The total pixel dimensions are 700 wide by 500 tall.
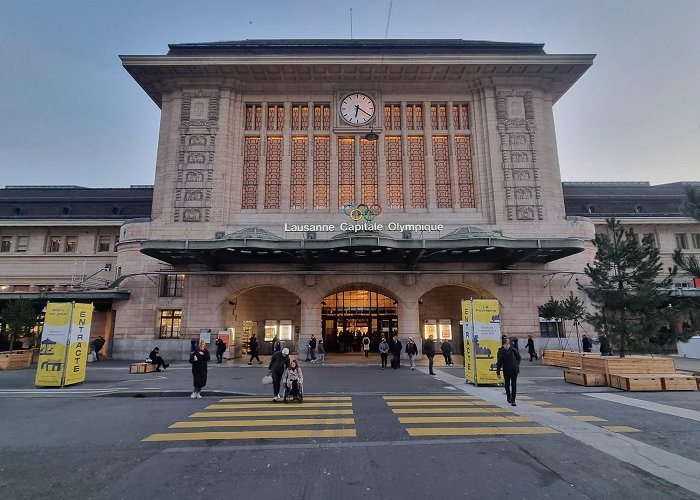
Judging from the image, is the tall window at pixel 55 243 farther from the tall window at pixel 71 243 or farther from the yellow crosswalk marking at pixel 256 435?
the yellow crosswalk marking at pixel 256 435

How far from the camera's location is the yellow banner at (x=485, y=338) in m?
15.6

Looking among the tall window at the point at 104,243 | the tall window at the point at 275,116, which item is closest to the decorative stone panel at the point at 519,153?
the tall window at the point at 275,116

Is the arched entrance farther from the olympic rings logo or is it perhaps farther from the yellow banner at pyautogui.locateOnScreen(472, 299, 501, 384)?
the yellow banner at pyautogui.locateOnScreen(472, 299, 501, 384)

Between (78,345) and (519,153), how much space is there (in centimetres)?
3301

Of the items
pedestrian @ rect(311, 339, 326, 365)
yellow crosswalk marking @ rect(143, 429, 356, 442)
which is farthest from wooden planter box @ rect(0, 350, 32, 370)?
yellow crosswalk marking @ rect(143, 429, 356, 442)

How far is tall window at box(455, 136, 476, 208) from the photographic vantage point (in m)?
A: 32.0

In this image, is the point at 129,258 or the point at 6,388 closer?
the point at 6,388

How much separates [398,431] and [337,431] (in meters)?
1.48

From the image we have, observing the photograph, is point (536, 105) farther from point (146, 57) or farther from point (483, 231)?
point (146, 57)

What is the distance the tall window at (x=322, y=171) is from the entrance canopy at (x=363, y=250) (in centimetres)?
554

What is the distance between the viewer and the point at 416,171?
32.4 metres

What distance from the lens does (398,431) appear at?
9031 millimetres

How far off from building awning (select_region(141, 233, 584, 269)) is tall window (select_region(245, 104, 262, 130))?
1275 cm

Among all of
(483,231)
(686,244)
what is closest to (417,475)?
(483,231)
